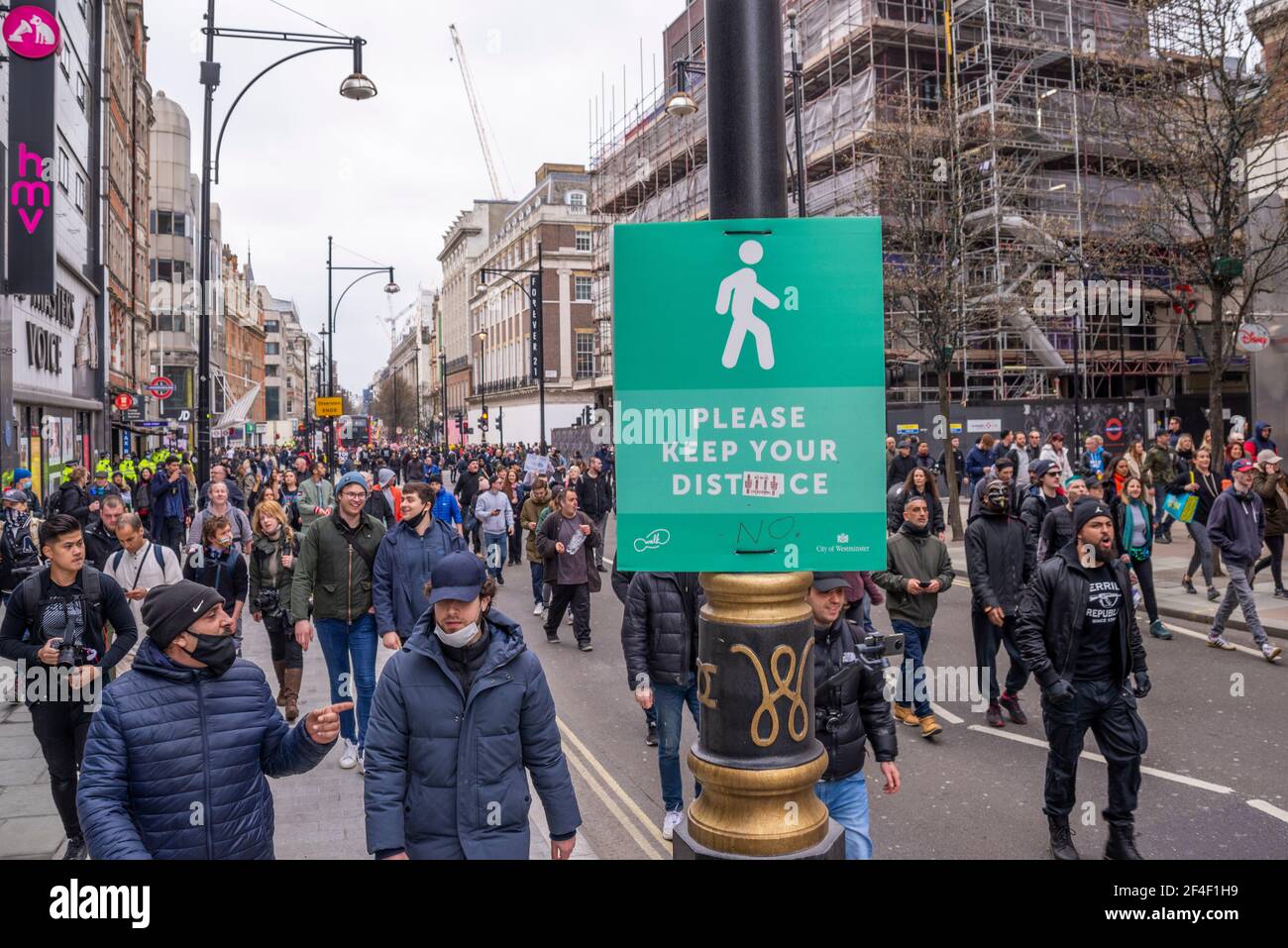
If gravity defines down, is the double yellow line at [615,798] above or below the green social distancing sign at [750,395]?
below

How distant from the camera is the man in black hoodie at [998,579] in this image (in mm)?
7738

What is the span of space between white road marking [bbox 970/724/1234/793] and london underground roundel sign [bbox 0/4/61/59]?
21.3m

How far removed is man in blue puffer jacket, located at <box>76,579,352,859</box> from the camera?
10.7ft

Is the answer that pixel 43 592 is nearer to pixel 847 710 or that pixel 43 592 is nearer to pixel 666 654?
pixel 666 654

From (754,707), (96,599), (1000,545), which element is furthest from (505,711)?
(1000,545)

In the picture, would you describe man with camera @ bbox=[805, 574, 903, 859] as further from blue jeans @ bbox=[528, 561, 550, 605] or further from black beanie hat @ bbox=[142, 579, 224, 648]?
blue jeans @ bbox=[528, 561, 550, 605]

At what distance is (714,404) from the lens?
2652 millimetres

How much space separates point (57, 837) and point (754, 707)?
5010 mm

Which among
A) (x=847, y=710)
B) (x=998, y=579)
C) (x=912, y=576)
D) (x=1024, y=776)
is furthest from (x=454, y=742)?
(x=998, y=579)

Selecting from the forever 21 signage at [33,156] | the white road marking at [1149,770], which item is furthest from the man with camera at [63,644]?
the forever 21 signage at [33,156]

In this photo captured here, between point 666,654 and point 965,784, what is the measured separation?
2.32 m

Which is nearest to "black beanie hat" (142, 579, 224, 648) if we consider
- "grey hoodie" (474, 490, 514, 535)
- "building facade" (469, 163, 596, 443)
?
"grey hoodie" (474, 490, 514, 535)

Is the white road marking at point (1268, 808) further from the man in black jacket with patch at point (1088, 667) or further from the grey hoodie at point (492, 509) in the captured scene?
the grey hoodie at point (492, 509)

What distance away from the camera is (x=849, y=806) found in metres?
4.37
